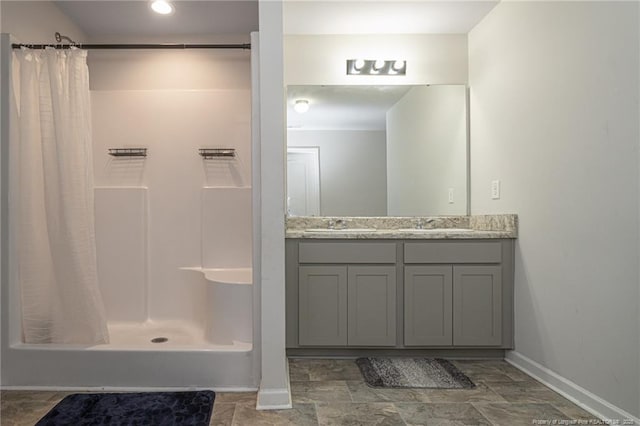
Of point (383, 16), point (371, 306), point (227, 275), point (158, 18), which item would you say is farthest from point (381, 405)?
point (158, 18)

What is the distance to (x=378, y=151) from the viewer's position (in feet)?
10.6

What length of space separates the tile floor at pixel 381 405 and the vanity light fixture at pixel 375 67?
2.28m

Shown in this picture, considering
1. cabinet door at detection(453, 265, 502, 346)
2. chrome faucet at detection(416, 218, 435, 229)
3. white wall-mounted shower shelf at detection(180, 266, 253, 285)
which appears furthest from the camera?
chrome faucet at detection(416, 218, 435, 229)

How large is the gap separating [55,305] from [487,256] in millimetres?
2676

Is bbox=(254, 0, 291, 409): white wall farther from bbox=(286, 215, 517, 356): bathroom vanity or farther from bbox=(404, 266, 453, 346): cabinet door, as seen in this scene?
bbox=(404, 266, 453, 346): cabinet door

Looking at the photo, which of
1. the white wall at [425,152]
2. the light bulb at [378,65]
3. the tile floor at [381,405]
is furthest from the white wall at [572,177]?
the light bulb at [378,65]

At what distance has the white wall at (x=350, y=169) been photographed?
3.19 metres

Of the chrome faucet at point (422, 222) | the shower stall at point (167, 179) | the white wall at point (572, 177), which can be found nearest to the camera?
the white wall at point (572, 177)

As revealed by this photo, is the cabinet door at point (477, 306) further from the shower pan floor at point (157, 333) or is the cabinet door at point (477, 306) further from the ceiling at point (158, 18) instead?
the ceiling at point (158, 18)

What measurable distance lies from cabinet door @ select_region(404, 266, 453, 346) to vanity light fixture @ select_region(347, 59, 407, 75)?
159cm

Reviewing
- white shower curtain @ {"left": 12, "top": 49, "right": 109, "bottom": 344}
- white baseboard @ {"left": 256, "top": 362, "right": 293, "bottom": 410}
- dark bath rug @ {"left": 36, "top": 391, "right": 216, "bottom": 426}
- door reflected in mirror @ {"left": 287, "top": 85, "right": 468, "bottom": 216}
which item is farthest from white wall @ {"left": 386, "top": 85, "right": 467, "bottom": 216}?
white shower curtain @ {"left": 12, "top": 49, "right": 109, "bottom": 344}

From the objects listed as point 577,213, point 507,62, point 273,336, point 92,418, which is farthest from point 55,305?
point 507,62

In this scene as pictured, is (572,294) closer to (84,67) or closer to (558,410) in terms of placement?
(558,410)

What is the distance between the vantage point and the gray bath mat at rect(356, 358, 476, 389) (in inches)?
88.8
